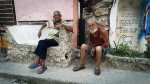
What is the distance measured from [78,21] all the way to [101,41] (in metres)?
1.05

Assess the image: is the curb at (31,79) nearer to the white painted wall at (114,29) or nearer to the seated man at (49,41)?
Result: the seated man at (49,41)

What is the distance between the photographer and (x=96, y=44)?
488cm

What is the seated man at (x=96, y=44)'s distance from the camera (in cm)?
462

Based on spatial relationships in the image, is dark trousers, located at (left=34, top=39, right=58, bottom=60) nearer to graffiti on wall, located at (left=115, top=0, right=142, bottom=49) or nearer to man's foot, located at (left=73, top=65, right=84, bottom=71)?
man's foot, located at (left=73, top=65, right=84, bottom=71)

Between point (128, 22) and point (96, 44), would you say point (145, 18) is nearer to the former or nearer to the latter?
point (128, 22)

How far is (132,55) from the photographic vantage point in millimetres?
4895

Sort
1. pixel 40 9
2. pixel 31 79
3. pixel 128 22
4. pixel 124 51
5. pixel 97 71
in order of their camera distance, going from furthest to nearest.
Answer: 1. pixel 40 9
2. pixel 128 22
3. pixel 124 51
4. pixel 31 79
5. pixel 97 71

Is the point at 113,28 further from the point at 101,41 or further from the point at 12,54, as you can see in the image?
the point at 12,54

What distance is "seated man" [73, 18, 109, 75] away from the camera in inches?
182

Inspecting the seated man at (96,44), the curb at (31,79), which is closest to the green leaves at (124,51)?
the seated man at (96,44)

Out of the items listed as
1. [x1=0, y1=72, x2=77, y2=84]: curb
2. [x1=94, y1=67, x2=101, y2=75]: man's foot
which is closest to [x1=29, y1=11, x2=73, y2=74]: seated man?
[x1=0, y1=72, x2=77, y2=84]: curb

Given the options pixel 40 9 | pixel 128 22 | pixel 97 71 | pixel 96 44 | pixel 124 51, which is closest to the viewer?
pixel 97 71

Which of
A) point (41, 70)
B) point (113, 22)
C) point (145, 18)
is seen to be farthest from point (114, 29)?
point (41, 70)

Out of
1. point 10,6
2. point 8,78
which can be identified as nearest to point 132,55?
point 8,78
